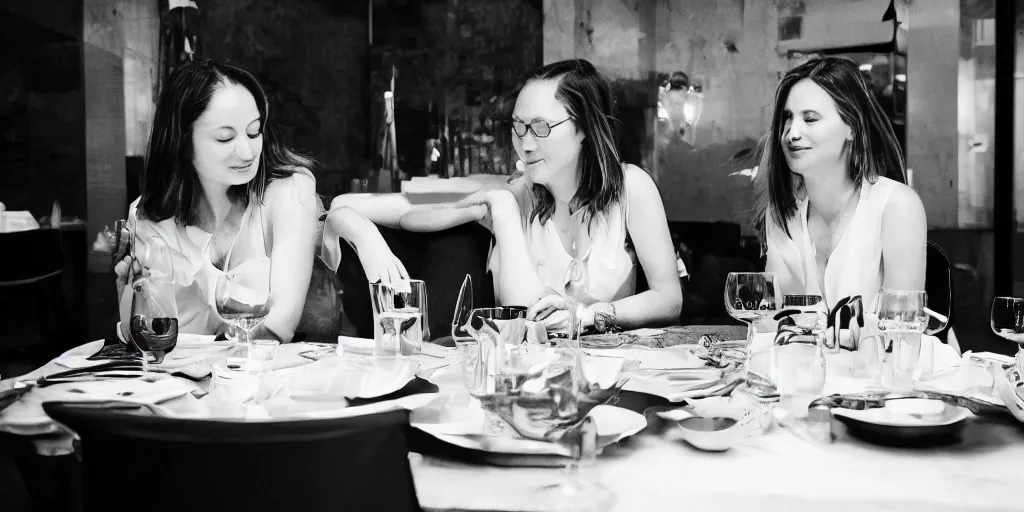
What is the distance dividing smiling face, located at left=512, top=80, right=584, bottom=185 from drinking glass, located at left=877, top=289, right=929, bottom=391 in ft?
5.13

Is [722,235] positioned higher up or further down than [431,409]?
higher up

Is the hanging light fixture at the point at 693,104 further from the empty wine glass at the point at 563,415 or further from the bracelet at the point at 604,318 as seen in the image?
the empty wine glass at the point at 563,415

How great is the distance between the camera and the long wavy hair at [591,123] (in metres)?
3.07

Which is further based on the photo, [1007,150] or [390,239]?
[390,239]

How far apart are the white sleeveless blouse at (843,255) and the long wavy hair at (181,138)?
2001 mm

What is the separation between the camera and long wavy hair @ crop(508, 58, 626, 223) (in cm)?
307

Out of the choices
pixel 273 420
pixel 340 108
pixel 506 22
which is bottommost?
pixel 273 420

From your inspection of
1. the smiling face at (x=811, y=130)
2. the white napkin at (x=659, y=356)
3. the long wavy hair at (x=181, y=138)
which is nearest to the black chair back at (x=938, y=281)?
the smiling face at (x=811, y=130)

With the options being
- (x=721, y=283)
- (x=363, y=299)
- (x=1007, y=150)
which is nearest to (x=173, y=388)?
(x=363, y=299)

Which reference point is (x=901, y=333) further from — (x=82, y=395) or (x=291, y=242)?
(x=291, y=242)

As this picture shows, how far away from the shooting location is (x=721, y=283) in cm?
308

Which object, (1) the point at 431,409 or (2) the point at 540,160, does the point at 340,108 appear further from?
(1) the point at 431,409

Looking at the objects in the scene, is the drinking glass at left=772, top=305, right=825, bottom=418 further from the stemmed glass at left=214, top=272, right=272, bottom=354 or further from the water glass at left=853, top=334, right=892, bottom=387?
the stemmed glass at left=214, top=272, right=272, bottom=354

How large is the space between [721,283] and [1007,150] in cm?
110
